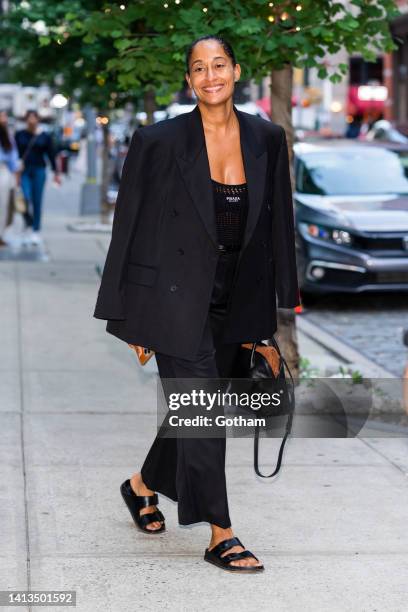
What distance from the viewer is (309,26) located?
825cm

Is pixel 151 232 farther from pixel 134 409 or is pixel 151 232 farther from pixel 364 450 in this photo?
pixel 134 409

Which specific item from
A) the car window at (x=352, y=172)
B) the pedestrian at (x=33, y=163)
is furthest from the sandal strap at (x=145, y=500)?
the pedestrian at (x=33, y=163)

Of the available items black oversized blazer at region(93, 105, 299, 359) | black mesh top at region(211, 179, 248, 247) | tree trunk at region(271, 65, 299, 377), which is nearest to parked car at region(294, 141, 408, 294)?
tree trunk at region(271, 65, 299, 377)

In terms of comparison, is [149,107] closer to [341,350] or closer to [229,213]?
[341,350]

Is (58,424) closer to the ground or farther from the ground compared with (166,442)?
closer to the ground

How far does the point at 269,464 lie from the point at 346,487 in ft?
1.79

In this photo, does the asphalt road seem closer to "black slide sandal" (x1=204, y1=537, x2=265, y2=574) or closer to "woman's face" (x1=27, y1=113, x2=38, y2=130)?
"black slide sandal" (x1=204, y1=537, x2=265, y2=574)

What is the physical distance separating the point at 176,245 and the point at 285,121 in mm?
3864

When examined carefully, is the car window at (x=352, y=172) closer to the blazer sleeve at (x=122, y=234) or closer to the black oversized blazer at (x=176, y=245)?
the black oversized blazer at (x=176, y=245)

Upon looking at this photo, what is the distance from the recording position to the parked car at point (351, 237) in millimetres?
12836

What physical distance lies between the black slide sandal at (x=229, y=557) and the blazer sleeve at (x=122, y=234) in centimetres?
94

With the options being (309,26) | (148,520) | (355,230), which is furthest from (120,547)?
(355,230)

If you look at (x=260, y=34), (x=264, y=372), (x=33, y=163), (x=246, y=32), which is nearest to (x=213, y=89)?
(x=264, y=372)

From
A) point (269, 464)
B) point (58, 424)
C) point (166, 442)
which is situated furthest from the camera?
point (58, 424)
